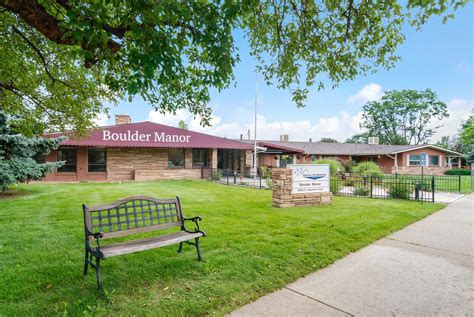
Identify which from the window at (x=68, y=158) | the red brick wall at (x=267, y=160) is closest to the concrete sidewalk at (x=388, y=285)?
the window at (x=68, y=158)

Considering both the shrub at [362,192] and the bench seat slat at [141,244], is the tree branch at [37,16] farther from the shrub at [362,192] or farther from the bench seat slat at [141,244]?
the shrub at [362,192]

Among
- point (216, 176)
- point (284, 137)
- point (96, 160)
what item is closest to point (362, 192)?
point (216, 176)

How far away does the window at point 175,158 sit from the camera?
2182 centimetres

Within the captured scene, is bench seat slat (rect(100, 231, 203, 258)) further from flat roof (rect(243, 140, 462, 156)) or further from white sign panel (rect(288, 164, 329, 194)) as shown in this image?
flat roof (rect(243, 140, 462, 156))

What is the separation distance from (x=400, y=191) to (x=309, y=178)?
16.3 feet

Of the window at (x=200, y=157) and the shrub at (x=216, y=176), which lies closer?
the shrub at (x=216, y=176)

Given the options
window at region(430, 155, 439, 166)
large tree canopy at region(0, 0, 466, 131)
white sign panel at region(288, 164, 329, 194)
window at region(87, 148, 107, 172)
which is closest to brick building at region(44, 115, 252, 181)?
window at region(87, 148, 107, 172)

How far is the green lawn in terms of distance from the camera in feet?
9.75

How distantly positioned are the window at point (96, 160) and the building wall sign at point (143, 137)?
158 cm

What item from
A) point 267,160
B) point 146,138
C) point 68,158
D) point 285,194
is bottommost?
point 285,194

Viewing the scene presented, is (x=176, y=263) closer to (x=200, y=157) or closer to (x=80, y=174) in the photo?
(x=80, y=174)

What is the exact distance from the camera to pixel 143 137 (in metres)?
19.9

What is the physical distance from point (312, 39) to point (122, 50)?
390 cm

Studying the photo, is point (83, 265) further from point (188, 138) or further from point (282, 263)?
point (188, 138)
